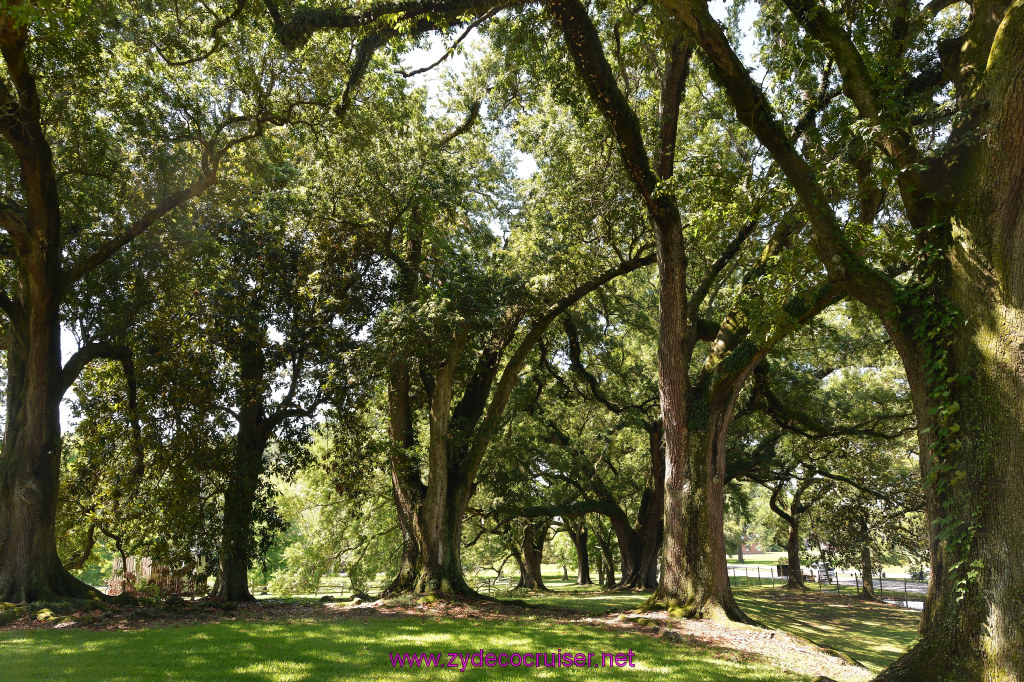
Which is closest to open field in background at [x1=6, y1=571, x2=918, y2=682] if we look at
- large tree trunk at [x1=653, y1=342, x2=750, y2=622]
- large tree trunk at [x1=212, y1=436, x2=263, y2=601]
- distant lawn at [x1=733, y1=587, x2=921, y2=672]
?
distant lawn at [x1=733, y1=587, x2=921, y2=672]

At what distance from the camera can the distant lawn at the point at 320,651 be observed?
20.3 feet

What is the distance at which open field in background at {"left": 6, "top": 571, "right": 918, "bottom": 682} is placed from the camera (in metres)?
6.38

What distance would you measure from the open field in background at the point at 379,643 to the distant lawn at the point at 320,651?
14mm

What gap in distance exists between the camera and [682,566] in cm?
1077

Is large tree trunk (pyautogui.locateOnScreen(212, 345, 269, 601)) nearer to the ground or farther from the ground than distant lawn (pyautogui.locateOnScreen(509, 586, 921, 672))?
farther from the ground

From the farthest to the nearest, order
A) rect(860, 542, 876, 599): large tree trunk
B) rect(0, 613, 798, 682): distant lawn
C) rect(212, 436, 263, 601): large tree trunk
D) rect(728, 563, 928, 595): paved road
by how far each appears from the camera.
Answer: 1. rect(728, 563, 928, 595): paved road
2. rect(860, 542, 876, 599): large tree trunk
3. rect(212, 436, 263, 601): large tree trunk
4. rect(0, 613, 798, 682): distant lawn

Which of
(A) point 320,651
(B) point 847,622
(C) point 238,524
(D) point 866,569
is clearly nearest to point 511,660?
(A) point 320,651

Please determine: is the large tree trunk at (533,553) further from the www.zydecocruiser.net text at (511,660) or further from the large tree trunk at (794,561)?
the www.zydecocruiser.net text at (511,660)

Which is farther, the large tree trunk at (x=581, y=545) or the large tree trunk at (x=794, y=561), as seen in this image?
the large tree trunk at (x=794, y=561)

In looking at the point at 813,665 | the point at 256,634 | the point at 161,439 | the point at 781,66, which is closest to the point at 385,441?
the point at 161,439

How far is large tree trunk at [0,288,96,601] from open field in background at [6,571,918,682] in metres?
2.20

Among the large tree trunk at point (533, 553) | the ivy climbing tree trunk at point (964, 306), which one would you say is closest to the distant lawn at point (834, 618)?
the large tree trunk at point (533, 553)

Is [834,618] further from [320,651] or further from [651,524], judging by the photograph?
[320,651]

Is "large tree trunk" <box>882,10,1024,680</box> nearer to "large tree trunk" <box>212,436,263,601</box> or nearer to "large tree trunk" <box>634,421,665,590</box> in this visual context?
"large tree trunk" <box>212,436,263,601</box>
